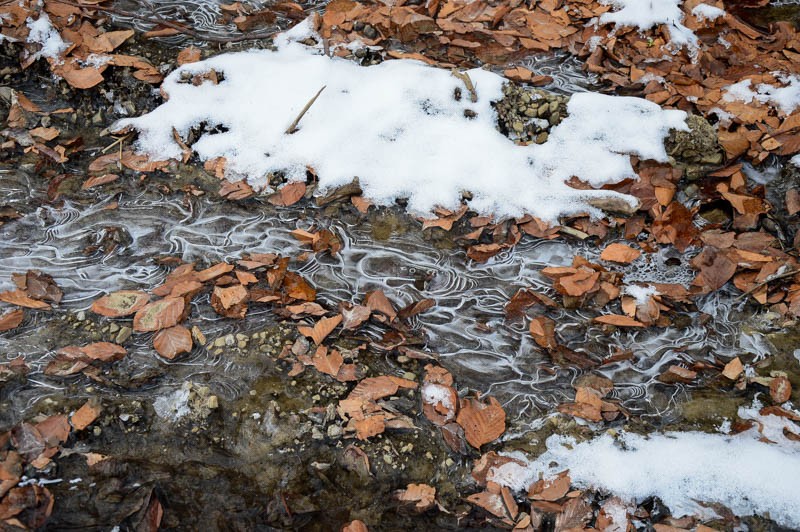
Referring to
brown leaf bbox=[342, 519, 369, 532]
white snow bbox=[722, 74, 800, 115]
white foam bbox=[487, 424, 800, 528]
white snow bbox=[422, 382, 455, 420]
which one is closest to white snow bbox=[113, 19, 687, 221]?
white snow bbox=[722, 74, 800, 115]

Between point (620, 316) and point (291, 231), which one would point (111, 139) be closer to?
point (291, 231)

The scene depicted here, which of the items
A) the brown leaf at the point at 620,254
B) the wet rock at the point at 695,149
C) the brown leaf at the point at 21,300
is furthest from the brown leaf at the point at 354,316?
the wet rock at the point at 695,149

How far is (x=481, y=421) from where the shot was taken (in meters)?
2.62

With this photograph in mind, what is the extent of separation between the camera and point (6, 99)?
3848 mm

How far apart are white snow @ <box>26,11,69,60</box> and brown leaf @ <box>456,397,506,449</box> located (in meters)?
3.48

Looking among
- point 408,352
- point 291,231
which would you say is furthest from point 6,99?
point 408,352

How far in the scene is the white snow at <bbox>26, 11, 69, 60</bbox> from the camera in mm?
3922

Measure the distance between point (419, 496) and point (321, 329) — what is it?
0.91 metres

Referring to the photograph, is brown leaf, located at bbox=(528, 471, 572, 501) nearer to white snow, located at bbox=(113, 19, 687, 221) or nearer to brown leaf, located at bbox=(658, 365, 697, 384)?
brown leaf, located at bbox=(658, 365, 697, 384)

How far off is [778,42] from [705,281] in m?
2.28

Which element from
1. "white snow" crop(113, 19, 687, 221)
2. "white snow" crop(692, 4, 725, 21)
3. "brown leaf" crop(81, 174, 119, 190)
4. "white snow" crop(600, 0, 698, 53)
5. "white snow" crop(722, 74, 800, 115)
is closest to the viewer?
"white snow" crop(113, 19, 687, 221)

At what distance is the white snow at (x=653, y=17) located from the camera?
416cm

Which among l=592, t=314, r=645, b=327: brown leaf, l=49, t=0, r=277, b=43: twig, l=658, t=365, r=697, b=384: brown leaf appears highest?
l=49, t=0, r=277, b=43: twig

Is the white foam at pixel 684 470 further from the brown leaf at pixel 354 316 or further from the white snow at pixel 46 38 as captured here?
the white snow at pixel 46 38
